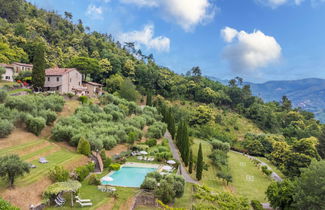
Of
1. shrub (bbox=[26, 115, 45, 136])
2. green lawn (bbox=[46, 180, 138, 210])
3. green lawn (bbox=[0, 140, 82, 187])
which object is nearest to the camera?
green lawn (bbox=[46, 180, 138, 210])

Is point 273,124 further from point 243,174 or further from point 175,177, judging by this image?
point 175,177

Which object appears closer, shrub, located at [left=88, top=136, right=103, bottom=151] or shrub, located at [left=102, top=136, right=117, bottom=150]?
shrub, located at [left=88, top=136, right=103, bottom=151]

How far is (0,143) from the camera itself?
22500 millimetres

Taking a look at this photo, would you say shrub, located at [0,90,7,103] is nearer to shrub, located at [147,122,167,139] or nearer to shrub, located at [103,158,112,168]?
shrub, located at [103,158,112,168]

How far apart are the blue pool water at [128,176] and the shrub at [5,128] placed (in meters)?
12.4

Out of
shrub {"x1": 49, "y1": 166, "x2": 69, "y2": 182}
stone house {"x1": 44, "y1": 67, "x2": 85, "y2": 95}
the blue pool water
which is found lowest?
the blue pool water

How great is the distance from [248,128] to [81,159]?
207 feet

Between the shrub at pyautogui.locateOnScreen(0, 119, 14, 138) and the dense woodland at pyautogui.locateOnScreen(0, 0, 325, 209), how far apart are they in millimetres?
6622

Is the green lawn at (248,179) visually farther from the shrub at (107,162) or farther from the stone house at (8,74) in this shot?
the stone house at (8,74)

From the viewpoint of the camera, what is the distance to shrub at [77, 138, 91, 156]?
26281mm

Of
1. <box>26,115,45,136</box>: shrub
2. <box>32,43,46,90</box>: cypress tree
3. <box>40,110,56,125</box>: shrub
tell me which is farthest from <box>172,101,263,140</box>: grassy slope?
<box>26,115,45,136</box>: shrub

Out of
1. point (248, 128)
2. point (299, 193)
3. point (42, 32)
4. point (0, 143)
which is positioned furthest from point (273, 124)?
point (42, 32)

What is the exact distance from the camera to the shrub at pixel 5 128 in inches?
908

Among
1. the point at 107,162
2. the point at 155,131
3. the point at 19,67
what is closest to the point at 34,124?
the point at 107,162
